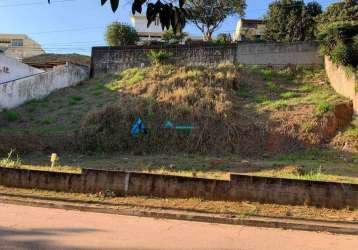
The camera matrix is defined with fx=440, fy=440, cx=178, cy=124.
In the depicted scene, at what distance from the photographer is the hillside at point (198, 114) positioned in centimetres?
1772

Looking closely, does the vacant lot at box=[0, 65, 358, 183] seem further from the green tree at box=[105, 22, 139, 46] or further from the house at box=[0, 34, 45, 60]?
the house at box=[0, 34, 45, 60]

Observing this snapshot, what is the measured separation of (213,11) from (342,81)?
17480mm

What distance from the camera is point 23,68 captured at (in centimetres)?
2675

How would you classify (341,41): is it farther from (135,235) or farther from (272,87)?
(135,235)

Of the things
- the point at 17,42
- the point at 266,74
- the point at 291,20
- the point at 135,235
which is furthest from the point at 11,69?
the point at 17,42

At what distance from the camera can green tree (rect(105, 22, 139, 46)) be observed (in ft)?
111

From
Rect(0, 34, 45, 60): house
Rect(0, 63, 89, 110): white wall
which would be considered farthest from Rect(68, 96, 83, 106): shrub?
Rect(0, 34, 45, 60): house

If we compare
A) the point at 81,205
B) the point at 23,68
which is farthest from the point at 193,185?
the point at 23,68

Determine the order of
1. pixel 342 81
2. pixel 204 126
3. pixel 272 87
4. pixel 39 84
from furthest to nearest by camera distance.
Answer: pixel 39 84 → pixel 272 87 → pixel 342 81 → pixel 204 126

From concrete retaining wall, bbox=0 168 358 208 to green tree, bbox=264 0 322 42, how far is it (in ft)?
66.3

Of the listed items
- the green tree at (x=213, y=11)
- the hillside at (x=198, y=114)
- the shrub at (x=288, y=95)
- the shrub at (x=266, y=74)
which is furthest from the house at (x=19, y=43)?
the shrub at (x=288, y=95)

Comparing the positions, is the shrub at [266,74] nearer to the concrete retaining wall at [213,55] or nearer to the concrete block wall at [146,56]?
the concrete retaining wall at [213,55]

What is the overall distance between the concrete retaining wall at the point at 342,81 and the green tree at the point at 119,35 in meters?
16.8

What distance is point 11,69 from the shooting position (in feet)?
84.1
